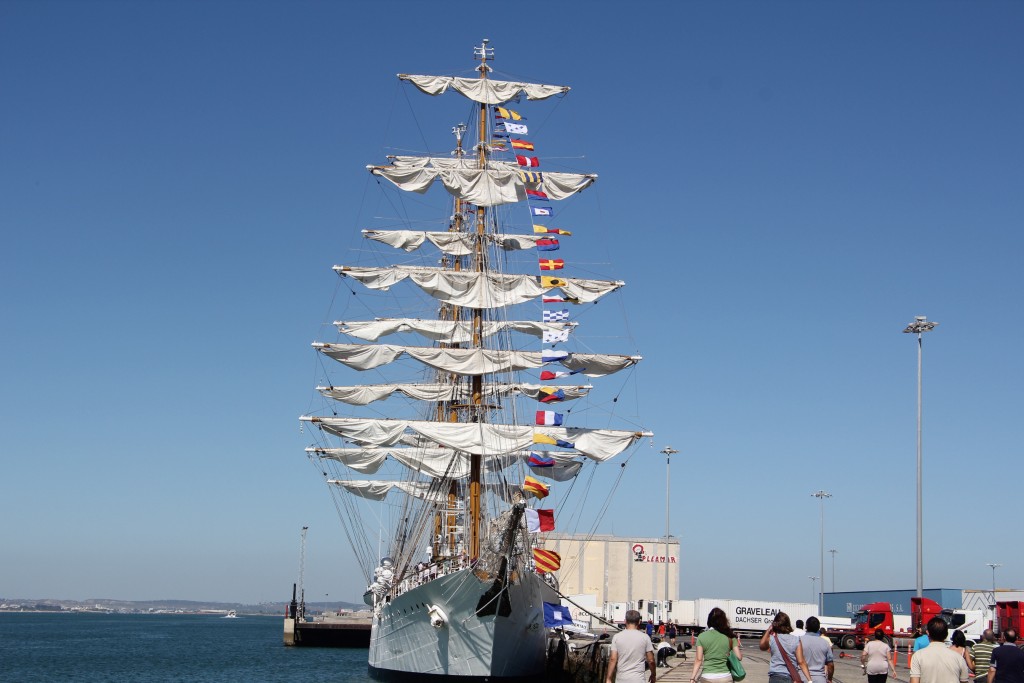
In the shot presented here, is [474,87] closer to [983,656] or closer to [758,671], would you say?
[758,671]

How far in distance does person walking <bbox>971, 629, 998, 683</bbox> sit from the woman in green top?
643cm

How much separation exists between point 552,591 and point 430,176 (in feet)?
62.8

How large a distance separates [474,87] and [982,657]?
36342mm

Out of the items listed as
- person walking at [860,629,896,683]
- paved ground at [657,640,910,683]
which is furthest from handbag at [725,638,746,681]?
paved ground at [657,640,910,683]

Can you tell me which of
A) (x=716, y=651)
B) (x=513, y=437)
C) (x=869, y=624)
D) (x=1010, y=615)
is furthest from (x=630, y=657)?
(x=869, y=624)

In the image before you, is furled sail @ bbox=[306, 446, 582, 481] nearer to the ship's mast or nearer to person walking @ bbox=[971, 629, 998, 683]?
the ship's mast

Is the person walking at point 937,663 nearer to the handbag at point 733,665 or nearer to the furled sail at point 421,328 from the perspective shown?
the handbag at point 733,665

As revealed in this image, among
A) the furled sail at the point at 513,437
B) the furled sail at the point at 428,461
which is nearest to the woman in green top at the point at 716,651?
the furled sail at the point at 513,437

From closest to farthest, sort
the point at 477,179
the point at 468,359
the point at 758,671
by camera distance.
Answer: the point at 758,671 → the point at 468,359 → the point at 477,179

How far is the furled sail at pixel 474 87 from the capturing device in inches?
1930

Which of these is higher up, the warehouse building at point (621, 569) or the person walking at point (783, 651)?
the person walking at point (783, 651)

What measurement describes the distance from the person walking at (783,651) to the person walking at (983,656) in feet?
17.3

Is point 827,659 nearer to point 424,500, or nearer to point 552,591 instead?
point 552,591

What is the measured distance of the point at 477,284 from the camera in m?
46.0
